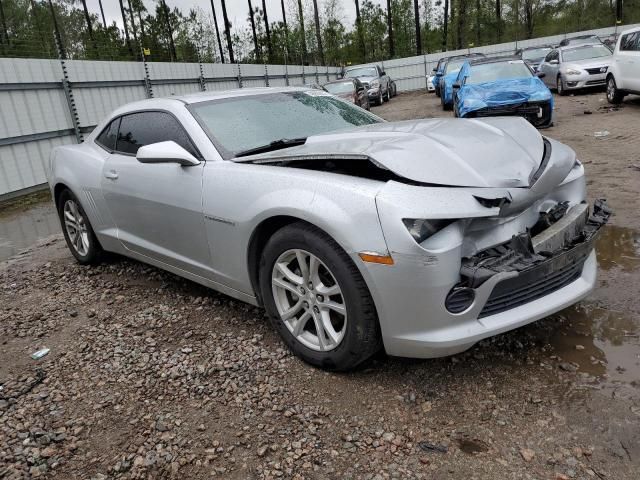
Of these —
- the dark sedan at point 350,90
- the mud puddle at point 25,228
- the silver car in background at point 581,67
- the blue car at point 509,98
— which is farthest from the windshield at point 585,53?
the mud puddle at point 25,228

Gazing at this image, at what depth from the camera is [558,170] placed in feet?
8.93

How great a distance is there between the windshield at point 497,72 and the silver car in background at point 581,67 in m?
4.59

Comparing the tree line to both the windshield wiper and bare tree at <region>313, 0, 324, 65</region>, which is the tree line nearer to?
bare tree at <region>313, 0, 324, 65</region>

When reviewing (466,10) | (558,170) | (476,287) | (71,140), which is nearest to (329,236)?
(476,287)

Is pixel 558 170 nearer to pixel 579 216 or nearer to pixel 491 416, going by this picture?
pixel 579 216

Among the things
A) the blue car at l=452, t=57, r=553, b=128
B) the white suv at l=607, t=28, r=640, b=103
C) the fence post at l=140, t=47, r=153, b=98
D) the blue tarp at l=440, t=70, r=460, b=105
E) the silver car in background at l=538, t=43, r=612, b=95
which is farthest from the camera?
the blue tarp at l=440, t=70, r=460, b=105

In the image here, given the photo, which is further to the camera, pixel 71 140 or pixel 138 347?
pixel 71 140

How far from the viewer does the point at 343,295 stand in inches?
→ 98.0

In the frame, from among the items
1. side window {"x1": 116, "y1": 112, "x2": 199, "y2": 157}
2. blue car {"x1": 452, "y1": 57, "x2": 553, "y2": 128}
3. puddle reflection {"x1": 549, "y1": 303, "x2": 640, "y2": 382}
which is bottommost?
puddle reflection {"x1": 549, "y1": 303, "x2": 640, "y2": 382}

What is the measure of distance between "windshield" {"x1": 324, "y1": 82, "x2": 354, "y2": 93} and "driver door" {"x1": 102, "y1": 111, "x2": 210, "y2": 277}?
12.2 metres

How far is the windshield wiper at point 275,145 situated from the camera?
3285mm

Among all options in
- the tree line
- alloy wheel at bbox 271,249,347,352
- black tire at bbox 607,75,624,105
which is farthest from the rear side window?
the tree line

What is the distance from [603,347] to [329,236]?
5.19 feet

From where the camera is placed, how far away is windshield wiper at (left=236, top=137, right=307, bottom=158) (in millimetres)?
3285
